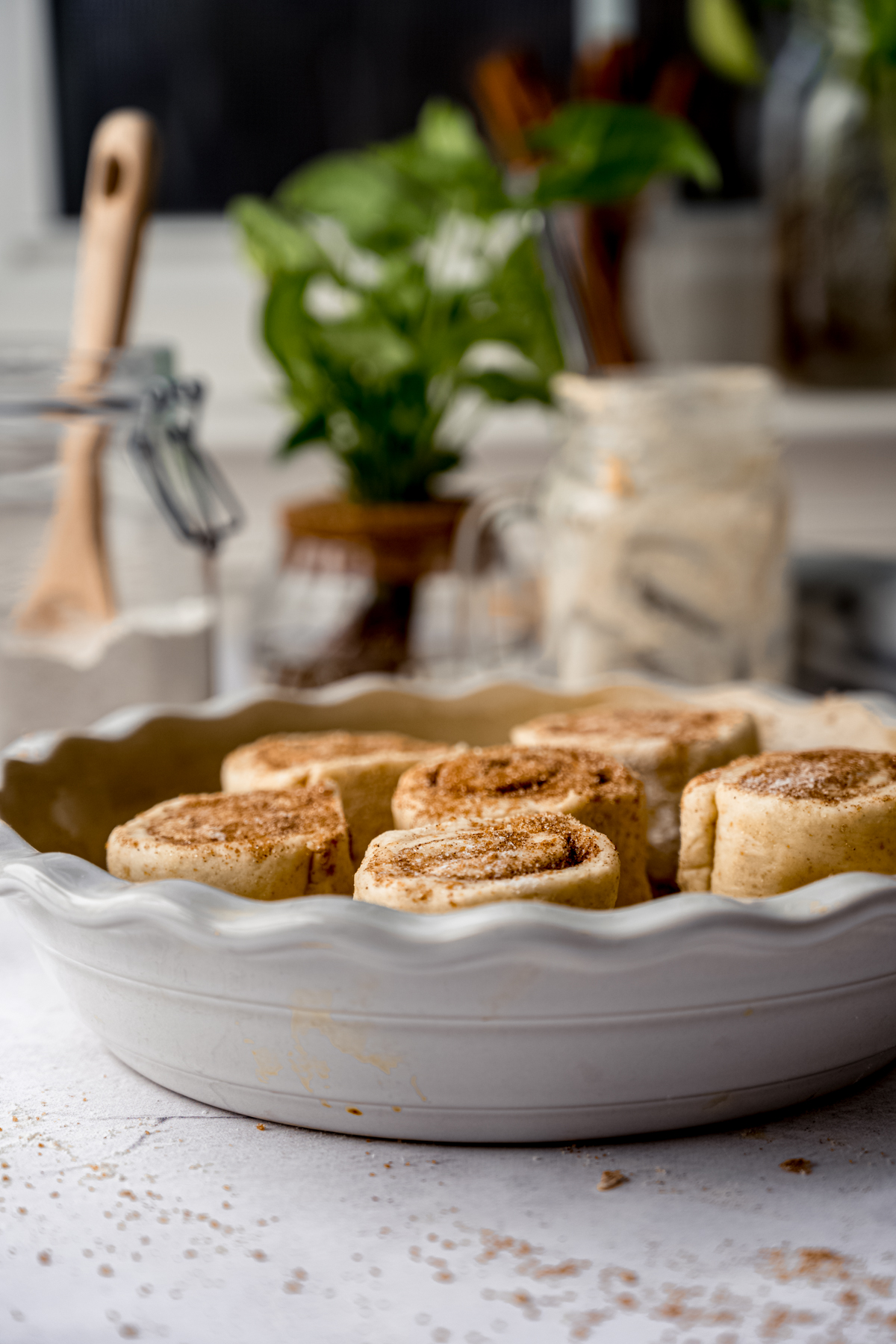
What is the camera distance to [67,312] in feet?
4.59

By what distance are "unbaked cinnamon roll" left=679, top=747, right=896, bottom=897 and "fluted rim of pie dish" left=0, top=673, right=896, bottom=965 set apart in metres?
0.05

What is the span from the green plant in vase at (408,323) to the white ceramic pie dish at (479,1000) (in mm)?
476

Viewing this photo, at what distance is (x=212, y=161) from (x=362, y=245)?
61 centimetres

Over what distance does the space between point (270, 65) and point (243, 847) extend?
118cm

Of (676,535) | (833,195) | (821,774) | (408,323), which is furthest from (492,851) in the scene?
(833,195)

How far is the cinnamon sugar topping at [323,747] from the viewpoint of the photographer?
0.51m

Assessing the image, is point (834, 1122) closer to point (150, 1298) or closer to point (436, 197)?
point (150, 1298)

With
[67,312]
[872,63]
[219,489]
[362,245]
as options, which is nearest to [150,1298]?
[219,489]

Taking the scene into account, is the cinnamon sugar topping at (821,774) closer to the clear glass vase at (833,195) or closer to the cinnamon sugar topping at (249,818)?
the cinnamon sugar topping at (249,818)

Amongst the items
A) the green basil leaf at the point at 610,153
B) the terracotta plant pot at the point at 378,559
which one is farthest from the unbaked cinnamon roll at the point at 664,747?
the green basil leaf at the point at 610,153

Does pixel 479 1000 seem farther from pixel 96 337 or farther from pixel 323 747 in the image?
pixel 96 337

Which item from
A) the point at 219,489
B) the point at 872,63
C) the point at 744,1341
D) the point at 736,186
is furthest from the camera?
the point at 736,186

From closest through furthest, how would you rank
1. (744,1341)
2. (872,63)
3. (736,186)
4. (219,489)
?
(744,1341) → (219,489) → (872,63) → (736,186)

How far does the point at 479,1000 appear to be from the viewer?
328 mm
